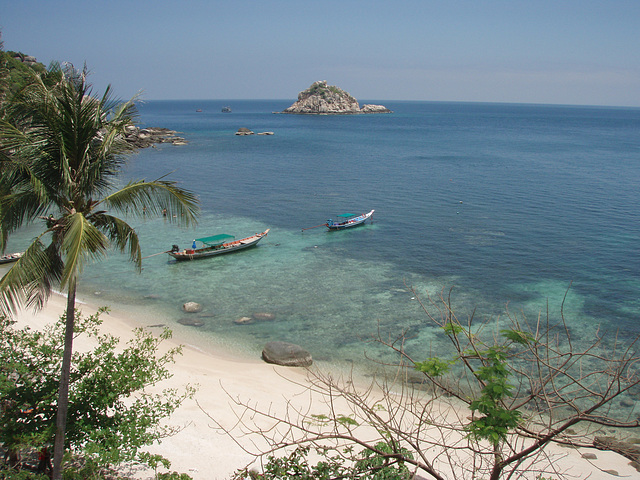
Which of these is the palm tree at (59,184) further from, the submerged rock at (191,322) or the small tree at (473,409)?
the submerged rock at (191,322)

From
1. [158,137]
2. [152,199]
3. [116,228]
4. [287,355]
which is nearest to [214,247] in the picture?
[287,355]

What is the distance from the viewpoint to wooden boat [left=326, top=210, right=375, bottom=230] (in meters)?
43.6

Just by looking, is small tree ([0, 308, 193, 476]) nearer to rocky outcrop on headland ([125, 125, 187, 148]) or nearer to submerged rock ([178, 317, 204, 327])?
submerged rock ([178, 317, 204, 327])

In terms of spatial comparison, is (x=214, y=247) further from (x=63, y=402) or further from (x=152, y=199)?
(x=63, y=402)

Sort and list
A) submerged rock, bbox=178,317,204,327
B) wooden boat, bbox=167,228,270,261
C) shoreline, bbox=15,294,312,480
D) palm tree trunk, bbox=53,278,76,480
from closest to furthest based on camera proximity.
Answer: palm tree trunk, bbox=53,278,76,480
shoreline, bbox=15,294,312,480
submerged rock, bbox=178,317,204,327
wooden boat, bbox=167,228,270,261

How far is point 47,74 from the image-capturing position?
9.13m

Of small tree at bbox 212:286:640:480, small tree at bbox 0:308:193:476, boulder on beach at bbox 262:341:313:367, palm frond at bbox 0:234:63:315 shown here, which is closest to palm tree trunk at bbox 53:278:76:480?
small tree at bbox 0:308:193:476

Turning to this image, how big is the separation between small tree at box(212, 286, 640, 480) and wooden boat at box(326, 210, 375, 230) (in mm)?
16808

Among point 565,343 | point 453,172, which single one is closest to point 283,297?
point 565,343

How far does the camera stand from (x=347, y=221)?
44312 mm

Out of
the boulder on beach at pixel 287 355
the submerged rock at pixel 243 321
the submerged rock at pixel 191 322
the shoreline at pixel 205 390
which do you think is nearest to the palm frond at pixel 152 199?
the shoreline at pixel 205 390

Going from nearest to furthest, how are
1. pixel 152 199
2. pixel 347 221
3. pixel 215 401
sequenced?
pixel 152 199 → pixel 215 401 → pixel 347 221

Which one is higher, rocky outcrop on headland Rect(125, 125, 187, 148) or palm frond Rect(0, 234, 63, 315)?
rocky outcrop on headland Rect(125, 125, 187, 148)

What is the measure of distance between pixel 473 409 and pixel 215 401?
12.9 meters
